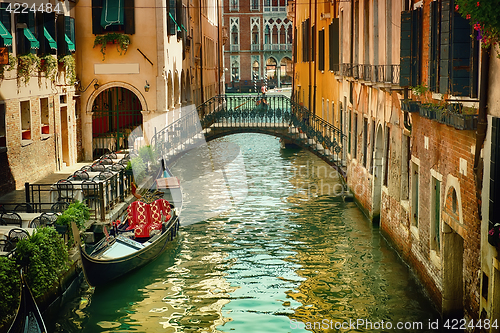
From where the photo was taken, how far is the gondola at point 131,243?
9500 mm

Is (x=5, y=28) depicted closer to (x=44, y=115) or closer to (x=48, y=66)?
(x=48, y=66)

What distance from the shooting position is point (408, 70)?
9438mm

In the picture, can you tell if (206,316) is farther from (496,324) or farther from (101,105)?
(101,105)

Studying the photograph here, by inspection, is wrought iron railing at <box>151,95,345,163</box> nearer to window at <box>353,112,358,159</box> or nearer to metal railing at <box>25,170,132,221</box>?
window at <box>353,112,358,159</box>

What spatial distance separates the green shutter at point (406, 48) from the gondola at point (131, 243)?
4.72 meters

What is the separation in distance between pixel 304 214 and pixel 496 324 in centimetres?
895

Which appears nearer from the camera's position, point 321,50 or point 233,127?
point 233,127

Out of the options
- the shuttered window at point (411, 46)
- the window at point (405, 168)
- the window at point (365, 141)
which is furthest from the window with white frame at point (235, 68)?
the shuttered window at point (411, 46)

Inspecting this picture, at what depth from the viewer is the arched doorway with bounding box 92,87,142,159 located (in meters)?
19.1

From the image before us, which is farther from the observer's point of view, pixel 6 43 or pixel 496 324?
pixel 6 43

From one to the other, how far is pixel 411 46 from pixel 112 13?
11.1 meters

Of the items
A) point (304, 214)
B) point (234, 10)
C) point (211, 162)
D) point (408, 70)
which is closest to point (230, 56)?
point (234, 10)

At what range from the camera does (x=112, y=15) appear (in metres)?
18.3

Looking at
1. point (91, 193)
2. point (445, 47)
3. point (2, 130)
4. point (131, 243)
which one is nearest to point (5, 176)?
point (2, 130)
